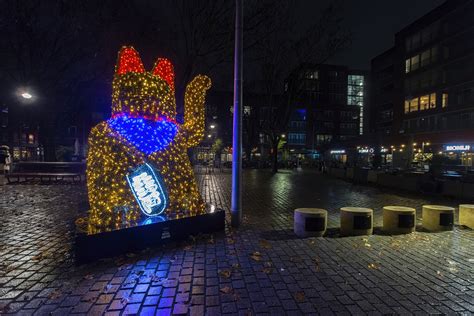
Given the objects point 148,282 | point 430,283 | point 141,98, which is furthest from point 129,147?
point 430,283

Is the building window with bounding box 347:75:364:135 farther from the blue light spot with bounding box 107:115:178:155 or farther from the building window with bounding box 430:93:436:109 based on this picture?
the blue light spot with bounding box 107:115:178:155

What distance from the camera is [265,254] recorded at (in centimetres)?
546

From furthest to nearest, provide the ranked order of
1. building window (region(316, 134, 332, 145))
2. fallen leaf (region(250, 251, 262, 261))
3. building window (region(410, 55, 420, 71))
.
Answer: building window (region(316, 134, 332, 145)) → building window (region(410, 55, 420, 71)) → fallen leaf (region(250, 251, 262, 261))

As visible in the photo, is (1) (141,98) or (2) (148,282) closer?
(2) (148,282)

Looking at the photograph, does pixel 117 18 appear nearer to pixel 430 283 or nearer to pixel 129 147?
pixel 129 147

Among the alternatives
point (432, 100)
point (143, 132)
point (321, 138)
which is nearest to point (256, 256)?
point (143, 132)

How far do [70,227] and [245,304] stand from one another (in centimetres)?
513

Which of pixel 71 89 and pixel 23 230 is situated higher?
pixel 71 89

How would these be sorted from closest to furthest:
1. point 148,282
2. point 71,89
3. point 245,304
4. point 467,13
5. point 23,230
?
point 245,304 < point 148,282 < point 23,230 < point 71,89 < point 467,13

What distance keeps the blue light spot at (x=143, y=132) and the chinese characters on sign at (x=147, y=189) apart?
431 millimetres

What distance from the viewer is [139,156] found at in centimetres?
597

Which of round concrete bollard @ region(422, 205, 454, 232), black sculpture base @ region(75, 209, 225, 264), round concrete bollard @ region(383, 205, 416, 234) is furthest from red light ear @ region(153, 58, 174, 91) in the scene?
round concrete bollard @ region(422, 205, 454, 232)

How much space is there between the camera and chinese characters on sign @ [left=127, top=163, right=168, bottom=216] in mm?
5742

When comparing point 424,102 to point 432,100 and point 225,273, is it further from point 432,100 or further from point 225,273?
point 225,273
